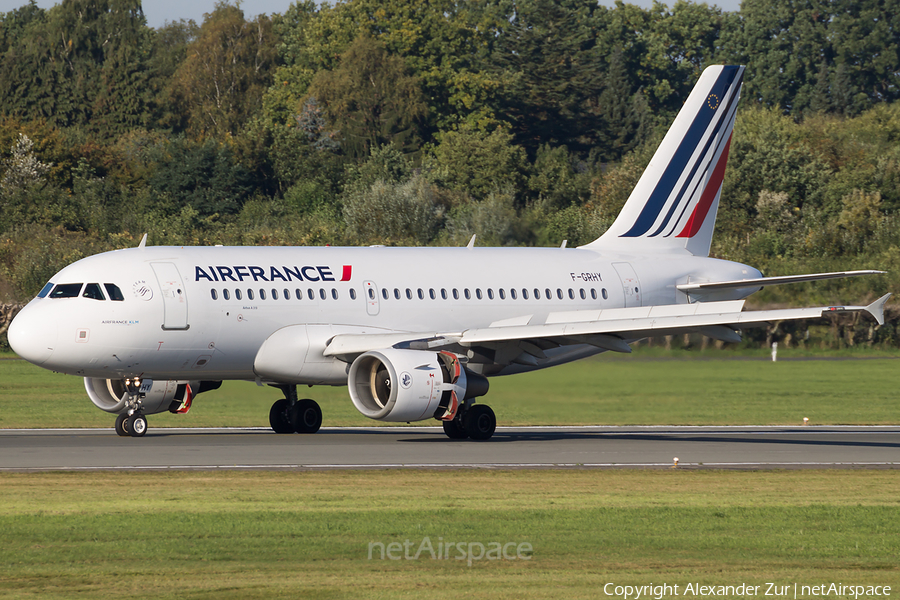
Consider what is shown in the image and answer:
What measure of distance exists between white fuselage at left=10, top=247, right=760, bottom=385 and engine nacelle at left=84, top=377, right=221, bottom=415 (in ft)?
4.51

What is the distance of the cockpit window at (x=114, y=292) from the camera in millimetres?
32375

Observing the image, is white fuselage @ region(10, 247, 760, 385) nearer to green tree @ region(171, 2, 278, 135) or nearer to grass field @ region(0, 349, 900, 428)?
grass field @ region(0, 349, 900, 428)

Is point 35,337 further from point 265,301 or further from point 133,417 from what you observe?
point 265,301

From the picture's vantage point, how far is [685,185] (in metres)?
43.7

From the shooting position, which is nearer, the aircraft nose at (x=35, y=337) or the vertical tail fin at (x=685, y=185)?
the aircraft nose at (x=35, y=337)

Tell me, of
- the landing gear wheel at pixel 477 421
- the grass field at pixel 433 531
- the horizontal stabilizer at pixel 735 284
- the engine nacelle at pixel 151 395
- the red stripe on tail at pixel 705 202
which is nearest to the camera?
the grass field at pixel 433 531

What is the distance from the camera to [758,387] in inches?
1965

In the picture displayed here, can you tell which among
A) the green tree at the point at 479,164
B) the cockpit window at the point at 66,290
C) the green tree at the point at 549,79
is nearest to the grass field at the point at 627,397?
the cockpit window at the point at 66,290

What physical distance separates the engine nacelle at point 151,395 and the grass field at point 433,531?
10.2 metres

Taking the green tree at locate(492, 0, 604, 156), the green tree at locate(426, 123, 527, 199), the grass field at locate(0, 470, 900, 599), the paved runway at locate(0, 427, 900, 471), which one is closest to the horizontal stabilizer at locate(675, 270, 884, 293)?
the paved runway at locate(0, 427, 900, 471)

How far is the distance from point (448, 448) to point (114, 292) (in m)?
8.48

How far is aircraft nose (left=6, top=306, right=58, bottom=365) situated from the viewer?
31.4m

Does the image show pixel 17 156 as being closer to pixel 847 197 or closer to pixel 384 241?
pixel 384 241

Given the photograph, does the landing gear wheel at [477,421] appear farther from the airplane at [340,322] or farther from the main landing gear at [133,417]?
the main landing gear at [133,417]
